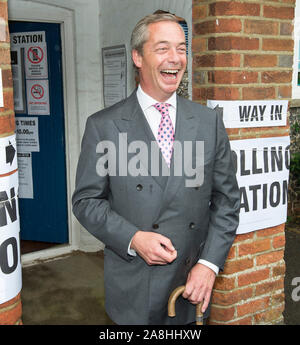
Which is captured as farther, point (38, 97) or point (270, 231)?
point (38, 97)

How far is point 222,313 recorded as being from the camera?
11.0 ft

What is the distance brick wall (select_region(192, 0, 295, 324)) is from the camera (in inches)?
121

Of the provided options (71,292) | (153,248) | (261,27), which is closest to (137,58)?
(153,248)

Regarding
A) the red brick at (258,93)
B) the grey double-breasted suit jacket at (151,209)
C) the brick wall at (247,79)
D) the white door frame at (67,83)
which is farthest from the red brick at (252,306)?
the white door frame at (67,83)

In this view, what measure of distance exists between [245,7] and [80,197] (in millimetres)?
1795

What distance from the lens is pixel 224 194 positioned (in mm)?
2314

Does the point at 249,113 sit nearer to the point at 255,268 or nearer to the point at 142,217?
the point at 255,268

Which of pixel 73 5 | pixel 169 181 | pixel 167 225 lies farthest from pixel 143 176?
pixel 73 5

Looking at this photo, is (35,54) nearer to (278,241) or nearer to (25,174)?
(25,174)

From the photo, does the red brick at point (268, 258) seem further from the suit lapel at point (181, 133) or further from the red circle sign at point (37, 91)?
the red circle sign at point (37, 91)

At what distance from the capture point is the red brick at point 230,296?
3324mm

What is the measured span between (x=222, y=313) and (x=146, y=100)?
6.00ft

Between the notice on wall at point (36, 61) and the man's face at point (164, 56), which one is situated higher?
the notice on wall at point (36, 61)

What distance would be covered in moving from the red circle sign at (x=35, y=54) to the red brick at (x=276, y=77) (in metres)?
2.87
